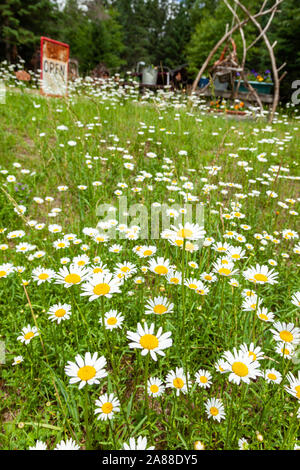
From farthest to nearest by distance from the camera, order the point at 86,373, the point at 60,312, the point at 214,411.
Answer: the point at 60,312, the point at 214,411, the point at 86,373

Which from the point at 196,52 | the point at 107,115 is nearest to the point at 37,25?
the point at 196,52

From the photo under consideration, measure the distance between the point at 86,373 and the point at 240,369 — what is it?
0.47 m

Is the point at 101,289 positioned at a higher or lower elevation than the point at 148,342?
higher

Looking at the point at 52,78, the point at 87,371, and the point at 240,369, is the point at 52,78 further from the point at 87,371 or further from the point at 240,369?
the point at 240,369

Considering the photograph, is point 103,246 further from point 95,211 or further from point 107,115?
point 107,115

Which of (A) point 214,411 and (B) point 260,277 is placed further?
(B) point 260,277

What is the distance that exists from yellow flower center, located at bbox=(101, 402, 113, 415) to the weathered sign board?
3722 millimetres

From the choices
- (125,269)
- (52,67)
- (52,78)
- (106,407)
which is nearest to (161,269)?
(125,269)

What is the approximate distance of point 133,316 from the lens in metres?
1.59

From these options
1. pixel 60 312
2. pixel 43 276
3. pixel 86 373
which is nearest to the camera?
pixel 86 373

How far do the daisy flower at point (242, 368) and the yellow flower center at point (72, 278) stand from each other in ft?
2.11

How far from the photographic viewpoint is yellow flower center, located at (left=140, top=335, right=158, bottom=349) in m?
0.86

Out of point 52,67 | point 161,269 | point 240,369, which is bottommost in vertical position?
point 240,369
